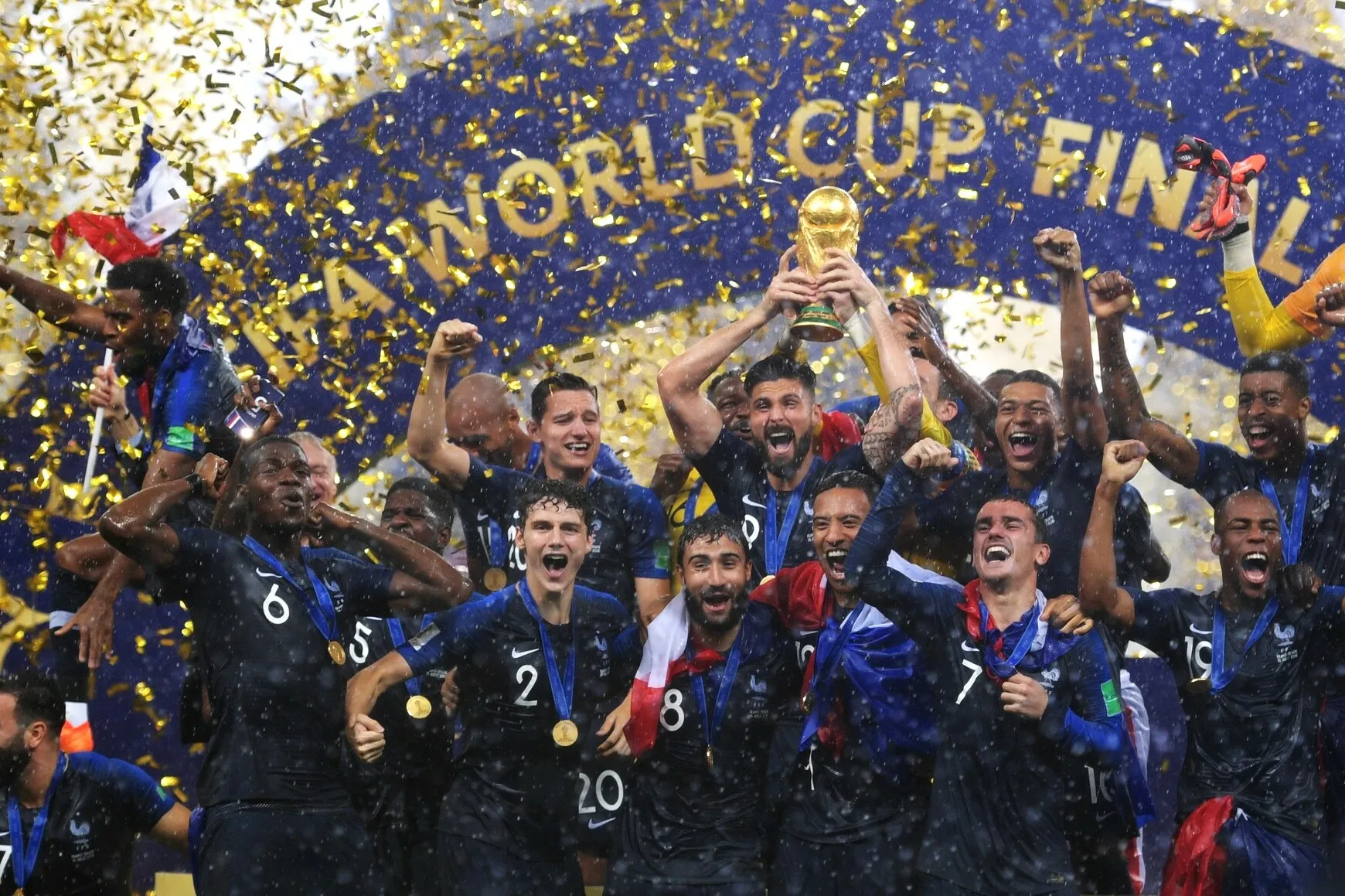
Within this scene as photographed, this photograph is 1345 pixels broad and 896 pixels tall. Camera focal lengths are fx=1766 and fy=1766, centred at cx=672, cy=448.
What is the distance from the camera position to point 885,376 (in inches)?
197

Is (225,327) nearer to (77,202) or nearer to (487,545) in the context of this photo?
(77,202)

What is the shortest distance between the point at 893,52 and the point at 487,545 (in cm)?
283

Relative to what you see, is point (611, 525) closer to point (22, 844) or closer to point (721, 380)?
point (721, 380)

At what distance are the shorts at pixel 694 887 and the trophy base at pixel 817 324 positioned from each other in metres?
1.54

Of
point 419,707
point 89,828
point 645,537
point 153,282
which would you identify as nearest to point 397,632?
point 419,707

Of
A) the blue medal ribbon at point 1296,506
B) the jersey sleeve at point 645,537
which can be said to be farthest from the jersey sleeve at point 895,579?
the blue medal ribbon at point 1296,506

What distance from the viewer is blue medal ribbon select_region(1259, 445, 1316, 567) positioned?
202 inches

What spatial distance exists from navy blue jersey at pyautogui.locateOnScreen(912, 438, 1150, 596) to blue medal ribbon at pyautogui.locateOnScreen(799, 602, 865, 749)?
641mm

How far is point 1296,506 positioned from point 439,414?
2566 mm

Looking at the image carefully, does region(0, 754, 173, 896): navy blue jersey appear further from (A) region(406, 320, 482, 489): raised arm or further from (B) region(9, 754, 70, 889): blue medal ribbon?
(A) region(406, 320, 482, 489): raised arm

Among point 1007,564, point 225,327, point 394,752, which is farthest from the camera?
point 225,327

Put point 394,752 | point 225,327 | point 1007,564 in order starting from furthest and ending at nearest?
point 225,327 → point 394,752 → point 1007,564

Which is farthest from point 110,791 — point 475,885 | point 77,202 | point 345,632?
point 77,202

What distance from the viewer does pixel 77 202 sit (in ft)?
23.4
